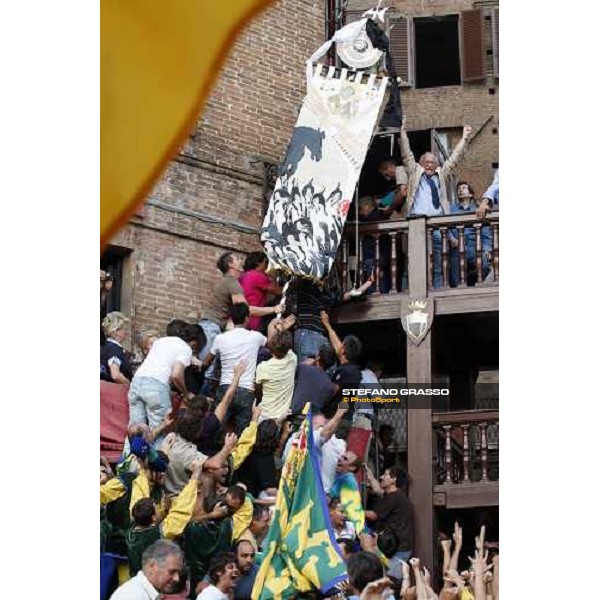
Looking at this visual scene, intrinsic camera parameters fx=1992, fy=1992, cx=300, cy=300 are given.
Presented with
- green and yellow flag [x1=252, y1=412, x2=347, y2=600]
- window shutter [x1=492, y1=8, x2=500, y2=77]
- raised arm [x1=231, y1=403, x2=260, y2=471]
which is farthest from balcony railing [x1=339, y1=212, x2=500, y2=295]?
window shutter [x1=492, y1=8, x2=500, y2=77]

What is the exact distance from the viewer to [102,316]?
1448 centimetres

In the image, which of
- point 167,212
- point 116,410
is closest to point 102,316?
point 116,410

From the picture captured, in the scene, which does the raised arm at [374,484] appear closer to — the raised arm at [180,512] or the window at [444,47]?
the raised arm at [180,512]

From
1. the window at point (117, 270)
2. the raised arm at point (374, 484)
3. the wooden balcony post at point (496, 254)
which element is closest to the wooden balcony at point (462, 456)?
the raised arm at point (374, 484)

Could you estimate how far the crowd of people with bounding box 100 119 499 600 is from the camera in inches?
496

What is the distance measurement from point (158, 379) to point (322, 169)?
238cm

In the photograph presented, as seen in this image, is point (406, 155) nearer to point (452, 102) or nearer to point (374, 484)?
point (374, 484)

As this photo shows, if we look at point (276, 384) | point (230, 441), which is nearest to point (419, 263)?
point (276, 384)

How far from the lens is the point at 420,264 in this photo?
50.1ft

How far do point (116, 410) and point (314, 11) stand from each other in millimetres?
4685

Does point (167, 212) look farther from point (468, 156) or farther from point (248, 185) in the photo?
point (468, 156)

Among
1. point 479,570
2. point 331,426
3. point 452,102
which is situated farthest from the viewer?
point 452,102

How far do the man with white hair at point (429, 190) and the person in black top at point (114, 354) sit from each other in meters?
2.52

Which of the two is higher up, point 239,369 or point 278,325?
point 278,325
